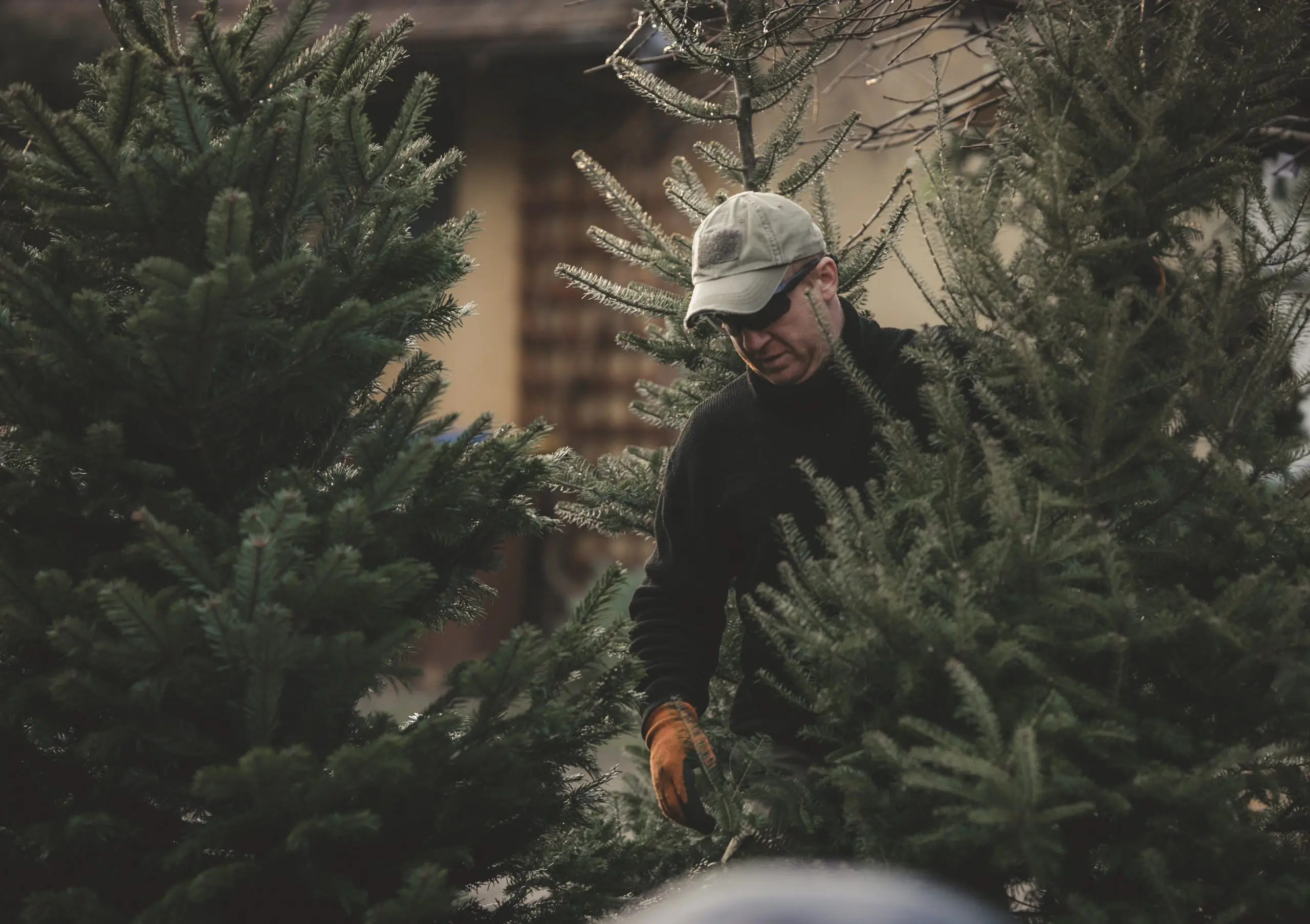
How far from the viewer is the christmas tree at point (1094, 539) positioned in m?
2.23

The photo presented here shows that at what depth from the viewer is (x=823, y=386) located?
3430mm

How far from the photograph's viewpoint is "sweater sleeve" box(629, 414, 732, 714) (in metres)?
3.55

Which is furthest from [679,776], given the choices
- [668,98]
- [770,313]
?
[668,98]

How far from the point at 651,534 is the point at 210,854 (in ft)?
6.39

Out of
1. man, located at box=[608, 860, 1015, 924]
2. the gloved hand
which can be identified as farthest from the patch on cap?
man, located at box=[608, 860, 1015, 924]

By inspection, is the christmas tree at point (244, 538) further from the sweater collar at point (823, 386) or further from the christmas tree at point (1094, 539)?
the sweater collar at point (823, 386)

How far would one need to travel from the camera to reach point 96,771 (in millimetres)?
2762

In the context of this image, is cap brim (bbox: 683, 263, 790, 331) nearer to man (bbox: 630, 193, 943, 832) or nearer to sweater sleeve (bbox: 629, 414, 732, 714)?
man (bbox: 630, 193, 943, 832)

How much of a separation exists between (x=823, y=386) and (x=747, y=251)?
41 cm

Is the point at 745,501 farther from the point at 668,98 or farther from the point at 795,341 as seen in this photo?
the point at 668,98

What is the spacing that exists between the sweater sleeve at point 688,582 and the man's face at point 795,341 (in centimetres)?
31

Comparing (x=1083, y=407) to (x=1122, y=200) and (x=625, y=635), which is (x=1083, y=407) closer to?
(x=1122, y=200)

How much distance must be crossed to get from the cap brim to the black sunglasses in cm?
1

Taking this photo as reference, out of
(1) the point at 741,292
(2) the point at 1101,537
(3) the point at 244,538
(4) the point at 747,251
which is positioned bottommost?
(2) the point at 1101,537
